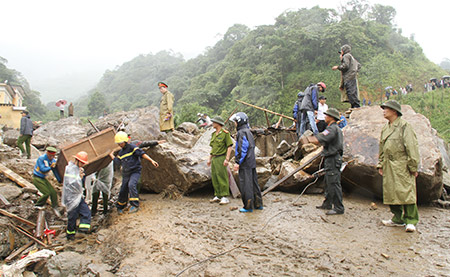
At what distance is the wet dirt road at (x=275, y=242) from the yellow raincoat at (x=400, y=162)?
1.77 ft

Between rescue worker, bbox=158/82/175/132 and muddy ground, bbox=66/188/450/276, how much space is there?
313cm

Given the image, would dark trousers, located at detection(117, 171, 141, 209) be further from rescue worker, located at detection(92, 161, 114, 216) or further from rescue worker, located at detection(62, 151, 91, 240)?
rescue worker, located at detection(62, 151, 91, 240)

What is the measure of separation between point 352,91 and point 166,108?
16.8ft

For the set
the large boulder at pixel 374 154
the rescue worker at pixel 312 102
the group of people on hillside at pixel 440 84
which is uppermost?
the group of people on hillside at pixel 440 84

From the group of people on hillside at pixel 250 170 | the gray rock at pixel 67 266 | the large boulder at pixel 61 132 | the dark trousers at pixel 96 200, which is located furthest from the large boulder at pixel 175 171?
the large boulder at pixel 61 132

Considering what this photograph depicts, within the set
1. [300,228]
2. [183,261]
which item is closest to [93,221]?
[183,261]

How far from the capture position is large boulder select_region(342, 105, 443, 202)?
5.41 meters

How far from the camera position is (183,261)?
3689 millimetres

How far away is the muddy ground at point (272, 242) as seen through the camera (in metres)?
3.37

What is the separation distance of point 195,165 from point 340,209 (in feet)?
10.4

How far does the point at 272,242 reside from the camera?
4062 millimetres

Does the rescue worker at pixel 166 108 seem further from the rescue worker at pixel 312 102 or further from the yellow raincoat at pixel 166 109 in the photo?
the rescue worker at pixel 312 102

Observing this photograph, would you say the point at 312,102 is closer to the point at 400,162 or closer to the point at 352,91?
the point at 352,91

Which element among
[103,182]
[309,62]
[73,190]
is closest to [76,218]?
[73,190]
